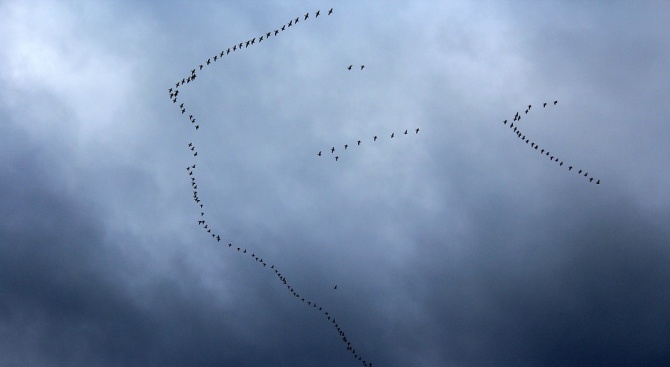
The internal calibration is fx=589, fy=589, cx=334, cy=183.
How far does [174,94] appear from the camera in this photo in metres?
123
